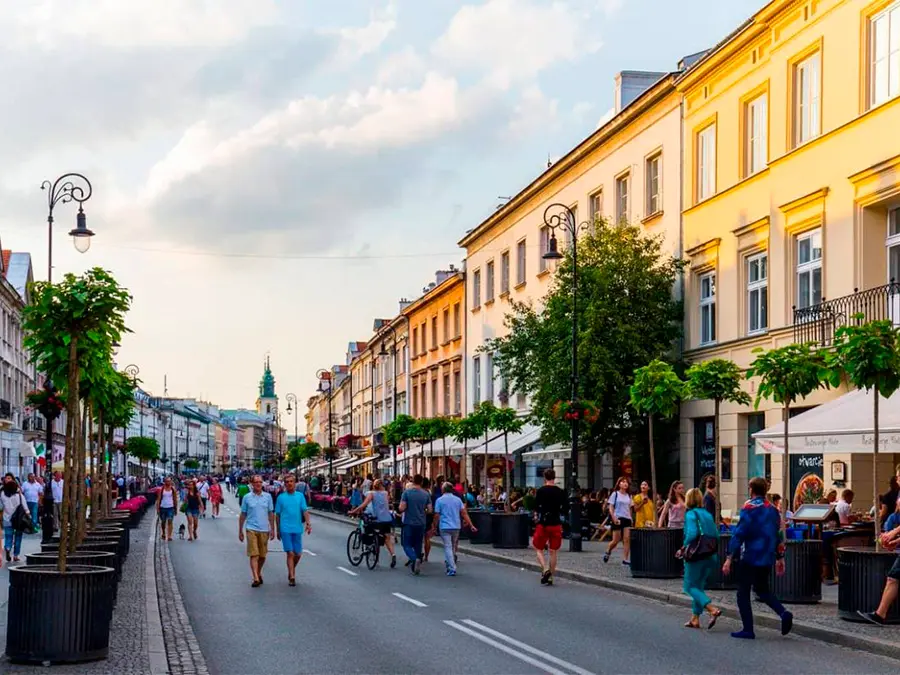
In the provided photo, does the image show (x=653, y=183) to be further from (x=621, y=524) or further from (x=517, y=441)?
(x=621, y=524)

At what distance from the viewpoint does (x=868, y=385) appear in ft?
48.1

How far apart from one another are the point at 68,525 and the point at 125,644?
1.83 m

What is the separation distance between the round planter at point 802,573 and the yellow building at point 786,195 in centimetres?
672

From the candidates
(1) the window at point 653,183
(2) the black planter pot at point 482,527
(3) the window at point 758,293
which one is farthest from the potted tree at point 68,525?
(1) the window at point 653,183

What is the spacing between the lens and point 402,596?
17781 millimetres

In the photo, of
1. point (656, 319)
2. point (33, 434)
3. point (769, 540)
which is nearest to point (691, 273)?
point (656, 319)

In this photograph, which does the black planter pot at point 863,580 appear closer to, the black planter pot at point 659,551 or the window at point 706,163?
the black planter pot at point 659,551

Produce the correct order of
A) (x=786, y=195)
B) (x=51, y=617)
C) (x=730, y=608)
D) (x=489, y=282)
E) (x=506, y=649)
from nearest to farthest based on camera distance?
(x=51, y=617)
(x=506, y=649)
(x=730, y=608)
(x=786, y=195)
(x=489, y=282)

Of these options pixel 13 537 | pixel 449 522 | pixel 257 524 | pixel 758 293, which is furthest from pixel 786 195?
pixel 13 537

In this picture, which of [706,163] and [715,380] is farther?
[706,163]

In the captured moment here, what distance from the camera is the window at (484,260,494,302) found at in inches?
1950

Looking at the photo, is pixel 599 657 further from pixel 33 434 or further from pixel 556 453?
pixel 33 434

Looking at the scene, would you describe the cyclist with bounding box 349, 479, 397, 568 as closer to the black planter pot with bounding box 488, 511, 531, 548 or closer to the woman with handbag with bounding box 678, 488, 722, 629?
the black planter pot with bounding box 488, 511, 531, 548

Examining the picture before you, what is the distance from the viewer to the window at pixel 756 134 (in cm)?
2673
